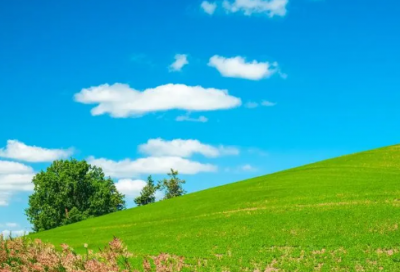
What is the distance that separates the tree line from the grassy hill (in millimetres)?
28536

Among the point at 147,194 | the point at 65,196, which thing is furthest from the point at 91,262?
the point at 147,194

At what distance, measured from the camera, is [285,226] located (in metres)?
31.7

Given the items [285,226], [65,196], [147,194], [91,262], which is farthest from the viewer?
[147,194]

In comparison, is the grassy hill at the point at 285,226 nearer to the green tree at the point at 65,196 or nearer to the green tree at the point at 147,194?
the green tree at the point at 65,196

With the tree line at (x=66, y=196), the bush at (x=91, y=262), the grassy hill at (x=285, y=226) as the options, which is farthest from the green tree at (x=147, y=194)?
the bush at (x=91, y=262)

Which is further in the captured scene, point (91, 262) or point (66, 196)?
point (66, 196)

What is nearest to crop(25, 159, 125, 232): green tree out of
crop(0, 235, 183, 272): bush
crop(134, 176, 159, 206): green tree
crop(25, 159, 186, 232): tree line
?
crop(25, 159, 186, 232): tree line

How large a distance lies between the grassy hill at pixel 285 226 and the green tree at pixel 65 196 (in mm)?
28602

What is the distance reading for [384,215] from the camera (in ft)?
102

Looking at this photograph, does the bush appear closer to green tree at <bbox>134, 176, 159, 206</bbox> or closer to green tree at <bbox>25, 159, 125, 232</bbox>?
green tree at <bbox>25, 159, 125, 232</bbox>

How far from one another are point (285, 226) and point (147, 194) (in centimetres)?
8562

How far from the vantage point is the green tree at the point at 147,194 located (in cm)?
11425

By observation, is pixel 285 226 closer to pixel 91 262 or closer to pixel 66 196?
pixel 91 262

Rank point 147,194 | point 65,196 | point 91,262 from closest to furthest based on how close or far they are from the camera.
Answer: point 91,262 < point 65,196 < point 147,194
